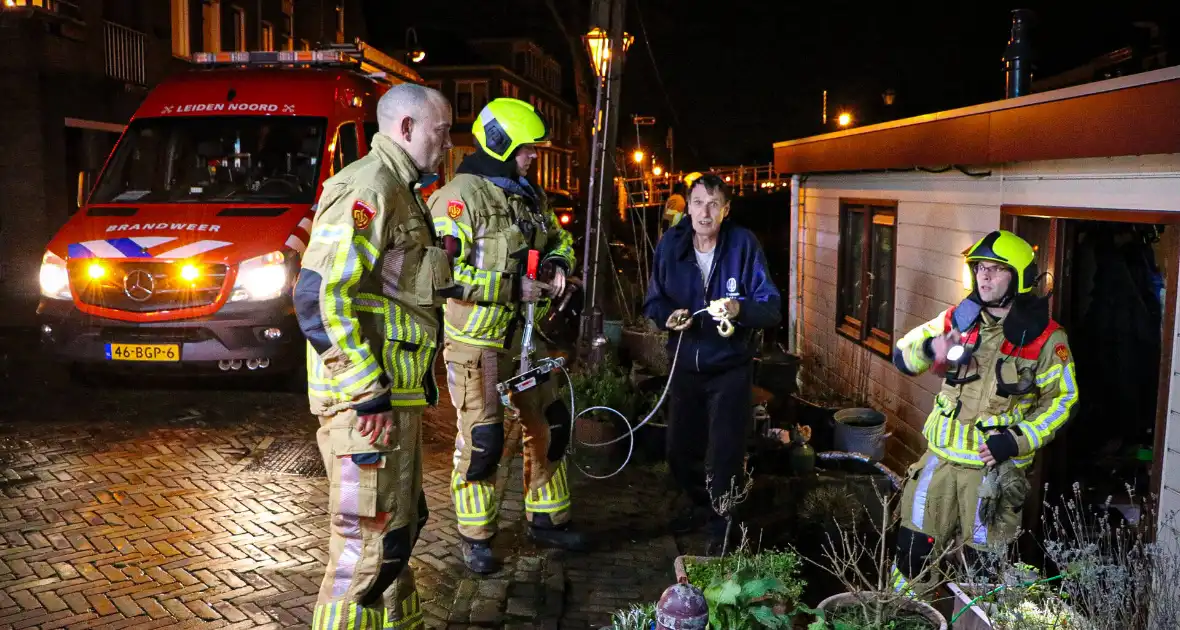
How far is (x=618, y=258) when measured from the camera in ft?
67.3

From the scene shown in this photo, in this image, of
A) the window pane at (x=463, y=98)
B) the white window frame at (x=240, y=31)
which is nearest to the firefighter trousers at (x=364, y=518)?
the white window frame at (x=240, y=31)

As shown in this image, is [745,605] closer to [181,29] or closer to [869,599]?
[869,599]

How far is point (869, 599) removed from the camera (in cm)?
351

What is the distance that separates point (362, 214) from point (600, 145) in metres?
5.89

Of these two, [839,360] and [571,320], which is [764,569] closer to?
[839,360]

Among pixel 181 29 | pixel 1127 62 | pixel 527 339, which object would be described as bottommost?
pixel 527 339

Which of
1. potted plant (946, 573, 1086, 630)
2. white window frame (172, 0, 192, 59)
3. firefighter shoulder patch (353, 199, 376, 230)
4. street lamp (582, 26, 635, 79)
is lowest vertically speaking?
potted plant (946, 573, 1086, 630)

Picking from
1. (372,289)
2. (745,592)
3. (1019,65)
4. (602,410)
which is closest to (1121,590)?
(745,592)

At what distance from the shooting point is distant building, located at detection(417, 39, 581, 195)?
170ft

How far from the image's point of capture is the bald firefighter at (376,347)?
3.58 meters

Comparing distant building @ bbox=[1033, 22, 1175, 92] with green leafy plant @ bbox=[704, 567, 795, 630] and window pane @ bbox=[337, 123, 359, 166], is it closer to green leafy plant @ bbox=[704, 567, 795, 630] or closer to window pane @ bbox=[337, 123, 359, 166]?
green leafy plant @ bbox=[704, 567, 795, 630]

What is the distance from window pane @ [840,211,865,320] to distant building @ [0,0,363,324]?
11543 millimetres

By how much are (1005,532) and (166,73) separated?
19.1 metres

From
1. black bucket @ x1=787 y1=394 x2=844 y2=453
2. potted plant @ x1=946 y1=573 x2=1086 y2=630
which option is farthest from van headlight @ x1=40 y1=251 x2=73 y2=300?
potted plant @ x1=946 y1=573 x2=1086 y2=630
